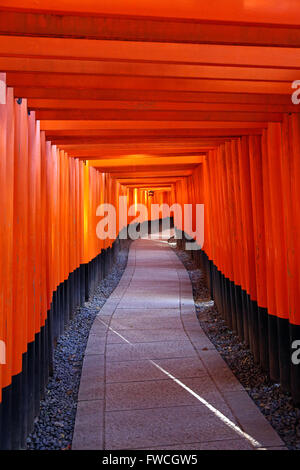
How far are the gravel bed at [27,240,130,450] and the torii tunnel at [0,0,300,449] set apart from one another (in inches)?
7.5

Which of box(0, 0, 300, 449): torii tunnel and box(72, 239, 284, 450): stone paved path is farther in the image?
box(72, 239, 284, 450): stone paved path

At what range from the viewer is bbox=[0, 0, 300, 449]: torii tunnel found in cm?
252

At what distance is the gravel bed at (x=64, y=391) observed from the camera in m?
3.64

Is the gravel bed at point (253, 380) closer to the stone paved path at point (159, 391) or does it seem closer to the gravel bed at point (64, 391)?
the stone paved path at point (159, 391)

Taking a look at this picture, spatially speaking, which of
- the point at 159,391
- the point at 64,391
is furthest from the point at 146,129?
the point at 64,391

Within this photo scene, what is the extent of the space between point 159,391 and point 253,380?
117cm

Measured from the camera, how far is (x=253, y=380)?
4.86 metres

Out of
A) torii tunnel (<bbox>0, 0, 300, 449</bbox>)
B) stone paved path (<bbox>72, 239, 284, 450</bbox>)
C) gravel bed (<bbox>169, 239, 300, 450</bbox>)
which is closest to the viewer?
torii tunnel (<bbox>0, 0, 300, 449</bbox>)

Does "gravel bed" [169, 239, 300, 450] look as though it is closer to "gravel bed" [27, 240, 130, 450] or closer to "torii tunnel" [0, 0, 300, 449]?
"torii tunnel" [0, 0, 300, 449]

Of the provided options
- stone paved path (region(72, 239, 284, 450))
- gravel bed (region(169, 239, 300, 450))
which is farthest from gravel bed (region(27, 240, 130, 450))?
gravel bed (region(169, 239, 300, 450))

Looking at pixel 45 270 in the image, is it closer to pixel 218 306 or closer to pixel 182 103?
pixel 182 103

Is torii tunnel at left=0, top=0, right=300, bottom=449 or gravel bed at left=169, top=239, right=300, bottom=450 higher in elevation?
torii tunnel at left=0, top=0, right=300, bottom=449

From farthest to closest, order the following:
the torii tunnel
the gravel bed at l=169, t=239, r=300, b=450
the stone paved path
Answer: the gravel bed at l=169, t=239, r=300, b=450
the stone paved path
the torii tunnel
